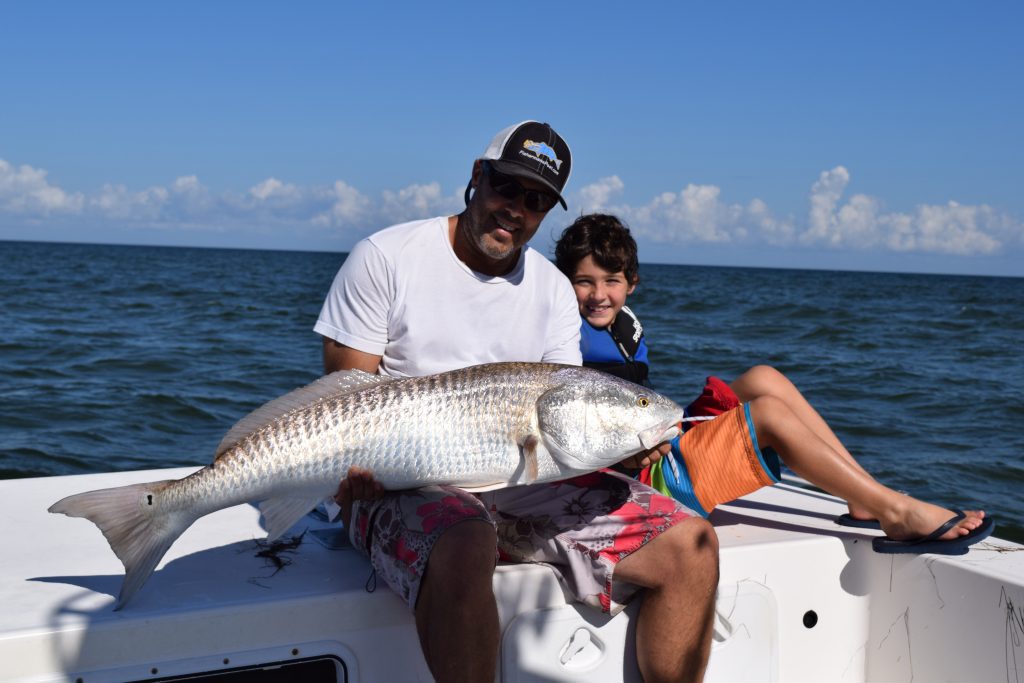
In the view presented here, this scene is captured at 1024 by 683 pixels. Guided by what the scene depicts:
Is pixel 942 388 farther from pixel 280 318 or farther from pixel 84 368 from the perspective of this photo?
pixel 280 318

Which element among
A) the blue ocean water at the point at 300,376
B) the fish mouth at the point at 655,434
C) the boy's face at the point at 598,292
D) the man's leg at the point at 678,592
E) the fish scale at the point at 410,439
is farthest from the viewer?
the blue ocean water at the point at 300,376

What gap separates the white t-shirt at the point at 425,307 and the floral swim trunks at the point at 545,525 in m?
0.54

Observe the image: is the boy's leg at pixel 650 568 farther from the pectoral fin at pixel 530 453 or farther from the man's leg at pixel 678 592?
the pectoral fin at pixel 530 453

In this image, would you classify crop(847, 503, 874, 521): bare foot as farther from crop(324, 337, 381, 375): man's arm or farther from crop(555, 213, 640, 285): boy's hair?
crop(324, 337, 381, 375): man's arm

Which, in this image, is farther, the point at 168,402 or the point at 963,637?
the point at 168,402

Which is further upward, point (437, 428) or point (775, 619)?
point (437, 428)

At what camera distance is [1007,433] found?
1137 centimetres

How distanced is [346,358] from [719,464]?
1550mm

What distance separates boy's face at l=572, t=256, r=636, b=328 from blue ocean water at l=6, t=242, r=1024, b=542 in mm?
4794

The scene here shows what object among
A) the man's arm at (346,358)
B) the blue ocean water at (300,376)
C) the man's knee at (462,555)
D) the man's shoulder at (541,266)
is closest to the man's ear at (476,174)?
the man's shoulder at (541,266)

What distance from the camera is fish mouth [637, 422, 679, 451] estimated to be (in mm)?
2928

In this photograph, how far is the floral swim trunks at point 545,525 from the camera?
283cm

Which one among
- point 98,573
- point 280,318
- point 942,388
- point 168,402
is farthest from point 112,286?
point 98,573

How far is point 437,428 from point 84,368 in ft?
40.7
